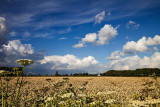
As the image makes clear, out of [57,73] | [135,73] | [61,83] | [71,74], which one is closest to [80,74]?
[71,74]

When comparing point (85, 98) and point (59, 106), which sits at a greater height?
point (85, 98)

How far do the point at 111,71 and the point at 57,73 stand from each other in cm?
1452

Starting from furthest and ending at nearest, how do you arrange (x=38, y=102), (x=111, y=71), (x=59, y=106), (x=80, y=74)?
(x=111, y=71), (x=80, y=74), (x=59, y=106), (x=38, y=102)

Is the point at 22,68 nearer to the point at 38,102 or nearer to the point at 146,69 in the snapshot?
the point at 38,102

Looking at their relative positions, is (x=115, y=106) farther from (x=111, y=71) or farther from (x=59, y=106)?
(x=111, y=71)

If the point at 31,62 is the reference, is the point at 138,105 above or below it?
below

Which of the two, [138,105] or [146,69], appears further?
[146,69]

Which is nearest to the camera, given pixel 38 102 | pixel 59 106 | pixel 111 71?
pixel 38 102

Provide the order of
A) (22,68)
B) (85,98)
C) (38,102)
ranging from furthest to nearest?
1. (38,102)
2. (85,98)
3. (22,68)

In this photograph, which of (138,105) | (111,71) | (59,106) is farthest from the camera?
(111,71)

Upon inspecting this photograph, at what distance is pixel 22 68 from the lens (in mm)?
4406

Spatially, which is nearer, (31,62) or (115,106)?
(31,62)

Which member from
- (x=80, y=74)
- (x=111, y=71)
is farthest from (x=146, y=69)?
(x=80, y=74)

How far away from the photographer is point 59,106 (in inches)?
252
